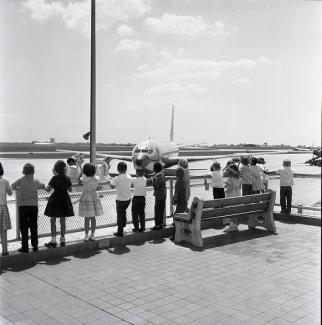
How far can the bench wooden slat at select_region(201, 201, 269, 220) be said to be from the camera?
830 centimetres

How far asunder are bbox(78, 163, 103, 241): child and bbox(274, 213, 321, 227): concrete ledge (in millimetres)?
4764

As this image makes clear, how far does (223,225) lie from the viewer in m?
9.92

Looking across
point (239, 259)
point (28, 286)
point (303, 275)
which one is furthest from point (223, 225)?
point (28, 286)

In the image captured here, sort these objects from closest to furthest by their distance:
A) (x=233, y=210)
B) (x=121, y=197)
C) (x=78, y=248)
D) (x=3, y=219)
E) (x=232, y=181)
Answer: (x=3, y=219)
(x=78, y=248)
(x=121, y=197)
(x=233, y=210)
(x=232, y=181)

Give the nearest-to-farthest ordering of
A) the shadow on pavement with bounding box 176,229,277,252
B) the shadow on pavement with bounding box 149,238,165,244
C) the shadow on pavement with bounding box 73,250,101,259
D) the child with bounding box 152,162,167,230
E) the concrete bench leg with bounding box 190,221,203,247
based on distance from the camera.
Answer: the shadow on pavement with bounding box 73,250,101,259 → the concrete bench leg with bounding box 190,221,203,247 → the shadow on pavement with bounding box 176,229,277,252 → the shadow on pavement with bounding box 149,238,165,244 → the child with bounding box 152,162,167,230

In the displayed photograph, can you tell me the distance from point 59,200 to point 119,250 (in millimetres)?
1384

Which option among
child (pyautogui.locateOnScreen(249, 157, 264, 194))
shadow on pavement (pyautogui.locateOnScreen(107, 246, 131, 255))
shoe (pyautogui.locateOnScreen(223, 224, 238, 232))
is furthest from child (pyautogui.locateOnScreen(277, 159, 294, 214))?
shadow on pavement (pyautogui.locateOnScreen(107, 246, 131, 255))

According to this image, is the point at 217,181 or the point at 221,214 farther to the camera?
the point at 217,181

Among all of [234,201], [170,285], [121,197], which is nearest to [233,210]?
[234,201]

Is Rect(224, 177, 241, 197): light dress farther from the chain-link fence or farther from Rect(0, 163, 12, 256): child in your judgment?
Rect(0, 163, 12, 256): child

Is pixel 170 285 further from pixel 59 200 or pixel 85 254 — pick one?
pixel 59 200

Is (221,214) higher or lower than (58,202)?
lower

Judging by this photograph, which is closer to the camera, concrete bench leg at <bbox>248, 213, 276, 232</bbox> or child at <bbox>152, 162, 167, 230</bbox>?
child at <bbox>152, 162, 167, 230</bbox>

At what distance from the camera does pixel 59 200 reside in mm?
7328
